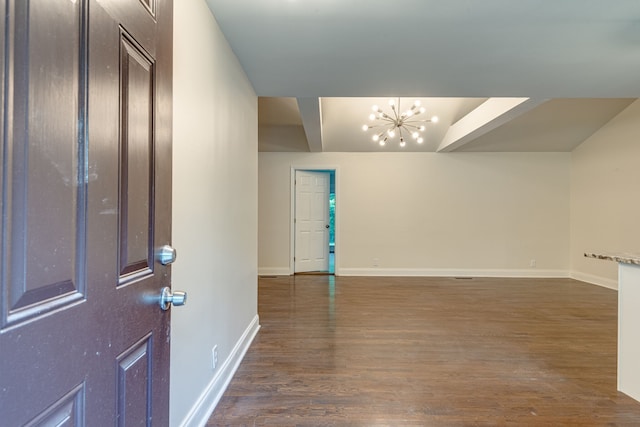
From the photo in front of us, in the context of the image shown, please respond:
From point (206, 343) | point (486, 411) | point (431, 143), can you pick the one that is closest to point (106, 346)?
point (206, 343)

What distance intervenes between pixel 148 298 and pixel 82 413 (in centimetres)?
29

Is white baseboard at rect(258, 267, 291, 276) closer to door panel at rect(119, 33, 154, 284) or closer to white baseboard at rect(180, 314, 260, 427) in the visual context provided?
white baseboard at rect(180, 314, 260, 427)

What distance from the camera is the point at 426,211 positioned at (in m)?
5.74

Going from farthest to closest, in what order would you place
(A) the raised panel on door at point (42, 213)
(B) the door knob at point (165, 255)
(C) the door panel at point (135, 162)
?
(B) the door knob at point (165, 255) < (C) the door panel at point (135, 162) < (A) the raised panel on door at point (42, 213)

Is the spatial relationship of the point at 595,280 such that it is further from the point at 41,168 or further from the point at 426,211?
the point at 41,168

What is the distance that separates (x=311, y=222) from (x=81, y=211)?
5.44 meters

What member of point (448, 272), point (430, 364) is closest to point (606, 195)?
point (448, 272)

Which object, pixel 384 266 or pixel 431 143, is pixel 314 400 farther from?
pixel 431 143

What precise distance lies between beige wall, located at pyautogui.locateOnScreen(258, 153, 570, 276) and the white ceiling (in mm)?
2227

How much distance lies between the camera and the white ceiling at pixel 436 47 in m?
1.67

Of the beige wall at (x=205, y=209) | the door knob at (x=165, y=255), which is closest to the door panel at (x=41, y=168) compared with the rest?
the door knob at (x=165, y=255)

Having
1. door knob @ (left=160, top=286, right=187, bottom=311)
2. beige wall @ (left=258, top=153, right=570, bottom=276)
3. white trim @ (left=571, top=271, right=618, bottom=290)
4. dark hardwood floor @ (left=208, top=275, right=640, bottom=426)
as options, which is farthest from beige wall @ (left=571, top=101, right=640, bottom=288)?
door knob @ (left=160, top=286, right=187, bottom=311)

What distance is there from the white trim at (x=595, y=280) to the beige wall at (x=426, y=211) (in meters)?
0.52

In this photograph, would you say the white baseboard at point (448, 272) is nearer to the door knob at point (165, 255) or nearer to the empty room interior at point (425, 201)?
the empty room interior at point (425, 201)
